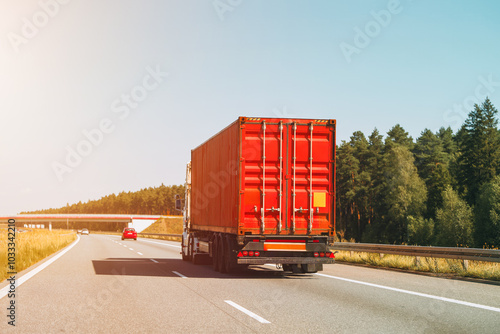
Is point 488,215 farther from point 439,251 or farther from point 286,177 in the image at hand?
point 286,177

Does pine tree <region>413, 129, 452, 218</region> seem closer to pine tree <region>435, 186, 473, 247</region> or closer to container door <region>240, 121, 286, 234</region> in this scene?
pine tree <region>435, 186, 473, 247</region>

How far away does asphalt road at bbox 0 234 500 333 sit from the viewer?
23.5 ft

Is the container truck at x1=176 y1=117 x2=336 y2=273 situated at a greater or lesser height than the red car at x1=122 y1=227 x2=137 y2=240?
greater

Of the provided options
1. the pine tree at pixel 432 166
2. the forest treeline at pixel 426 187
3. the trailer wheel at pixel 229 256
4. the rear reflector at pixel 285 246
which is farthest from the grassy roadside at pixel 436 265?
the pine tree at pixel 432 166

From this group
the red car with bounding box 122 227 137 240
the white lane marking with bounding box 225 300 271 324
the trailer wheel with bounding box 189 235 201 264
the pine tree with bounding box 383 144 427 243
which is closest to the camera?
the white lane marking with bounding box 225 300 271 324

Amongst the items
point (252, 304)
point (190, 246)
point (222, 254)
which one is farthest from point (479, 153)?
point (252, 304)

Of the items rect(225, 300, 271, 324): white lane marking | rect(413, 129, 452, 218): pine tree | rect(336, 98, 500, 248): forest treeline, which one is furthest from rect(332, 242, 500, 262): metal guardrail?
rect(413, 129, 452, 218): pine tree

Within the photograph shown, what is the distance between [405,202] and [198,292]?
6527cm

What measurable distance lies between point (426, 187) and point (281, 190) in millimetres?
64666

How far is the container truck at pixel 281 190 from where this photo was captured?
12914 millimetres

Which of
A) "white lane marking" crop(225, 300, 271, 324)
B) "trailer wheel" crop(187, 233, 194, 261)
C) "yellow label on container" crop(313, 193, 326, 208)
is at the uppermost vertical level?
"yellow label on container" crop(313, 193, 326, 208)

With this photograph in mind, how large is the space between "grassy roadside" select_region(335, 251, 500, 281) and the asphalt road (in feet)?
2.94

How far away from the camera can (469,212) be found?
62250 mm

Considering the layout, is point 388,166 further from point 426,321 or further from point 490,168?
point 426,321
